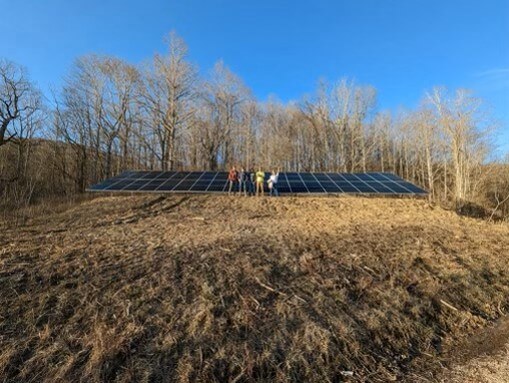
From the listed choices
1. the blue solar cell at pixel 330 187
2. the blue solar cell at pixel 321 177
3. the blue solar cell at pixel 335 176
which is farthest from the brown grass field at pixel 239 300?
the blue solar cell at pixel 321 177

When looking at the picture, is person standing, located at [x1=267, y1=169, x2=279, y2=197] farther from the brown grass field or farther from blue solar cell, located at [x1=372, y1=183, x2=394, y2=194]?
the brown grass field

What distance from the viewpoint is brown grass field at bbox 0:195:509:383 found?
388 cm

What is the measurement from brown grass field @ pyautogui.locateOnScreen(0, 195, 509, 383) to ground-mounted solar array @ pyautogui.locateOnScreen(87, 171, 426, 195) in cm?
671

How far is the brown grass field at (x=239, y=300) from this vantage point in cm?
388

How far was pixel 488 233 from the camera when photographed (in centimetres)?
1052

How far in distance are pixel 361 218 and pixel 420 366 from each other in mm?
8284

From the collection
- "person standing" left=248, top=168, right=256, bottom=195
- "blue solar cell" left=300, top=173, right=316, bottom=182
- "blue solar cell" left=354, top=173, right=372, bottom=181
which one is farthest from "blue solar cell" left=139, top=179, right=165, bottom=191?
"blue solar cell" left=354, top=173, right=372, bottom=181

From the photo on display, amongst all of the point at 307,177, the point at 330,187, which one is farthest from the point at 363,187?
the point at 307,177

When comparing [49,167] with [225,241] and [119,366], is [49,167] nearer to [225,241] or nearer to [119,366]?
[225,241]

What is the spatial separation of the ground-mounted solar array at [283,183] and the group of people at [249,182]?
0.57 metres

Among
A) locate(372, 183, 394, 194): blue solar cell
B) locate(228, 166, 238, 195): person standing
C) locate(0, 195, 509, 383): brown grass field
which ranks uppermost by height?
locate(228, 166, 238, 195): person standing

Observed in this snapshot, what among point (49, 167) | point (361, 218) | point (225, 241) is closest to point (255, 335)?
point (225, 241)

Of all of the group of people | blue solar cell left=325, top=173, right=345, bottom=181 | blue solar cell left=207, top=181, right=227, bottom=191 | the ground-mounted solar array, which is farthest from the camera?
blue solar cell left=325, top=173, right=345, bottom=181

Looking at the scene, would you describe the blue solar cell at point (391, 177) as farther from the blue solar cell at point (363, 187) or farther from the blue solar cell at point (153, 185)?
the blue solar cell at point (153, 185)
